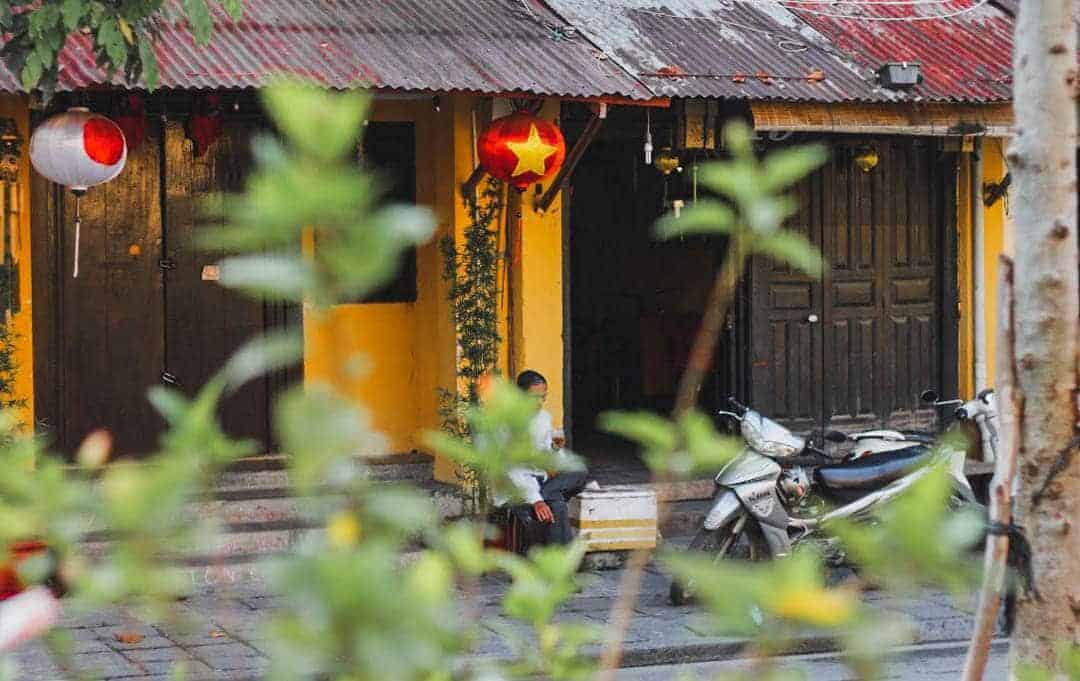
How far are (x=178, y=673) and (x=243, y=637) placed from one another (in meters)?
6.40

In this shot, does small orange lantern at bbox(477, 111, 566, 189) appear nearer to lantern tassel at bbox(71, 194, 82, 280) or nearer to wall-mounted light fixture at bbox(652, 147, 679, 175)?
wall-mounted light fixture at bbox(652, 147, 679, 175)

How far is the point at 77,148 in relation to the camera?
9820 mm

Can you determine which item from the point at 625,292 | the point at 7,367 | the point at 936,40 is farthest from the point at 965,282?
the point at 7,367

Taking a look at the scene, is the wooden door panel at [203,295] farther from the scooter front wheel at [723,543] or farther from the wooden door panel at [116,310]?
the scooter front wheel at [723,543]

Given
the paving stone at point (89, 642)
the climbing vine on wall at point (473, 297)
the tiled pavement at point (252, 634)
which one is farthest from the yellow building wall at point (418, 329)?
the paving stone at point (89, 642)

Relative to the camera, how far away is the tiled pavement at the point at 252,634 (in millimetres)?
8344

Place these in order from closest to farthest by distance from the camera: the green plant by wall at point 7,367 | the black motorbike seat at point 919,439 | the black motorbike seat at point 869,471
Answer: the black motorbike seat at point 869,471 → the green plant by wall at point 7,367 → the black motorbike seat at point 919,439

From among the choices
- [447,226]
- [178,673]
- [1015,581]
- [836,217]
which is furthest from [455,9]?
[178,673]

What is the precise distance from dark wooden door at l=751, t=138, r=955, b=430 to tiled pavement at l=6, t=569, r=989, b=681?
2884mm

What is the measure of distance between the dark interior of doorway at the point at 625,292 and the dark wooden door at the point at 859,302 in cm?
71

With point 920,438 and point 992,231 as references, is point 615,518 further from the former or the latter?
point 992,231

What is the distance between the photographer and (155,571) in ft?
Answer: 7.72

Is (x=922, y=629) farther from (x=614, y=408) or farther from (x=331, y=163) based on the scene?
(x=331, y=163)

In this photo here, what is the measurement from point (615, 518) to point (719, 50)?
333 cm
